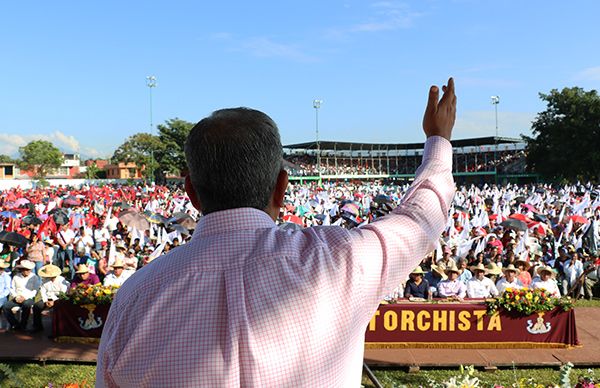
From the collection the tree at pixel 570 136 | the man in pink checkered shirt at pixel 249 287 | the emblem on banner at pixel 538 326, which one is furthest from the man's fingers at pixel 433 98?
the tree at pixel 570 136

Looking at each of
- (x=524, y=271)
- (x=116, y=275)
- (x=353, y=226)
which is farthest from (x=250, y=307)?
(x=353, y=226)

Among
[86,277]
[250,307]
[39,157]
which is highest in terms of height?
[39,157]

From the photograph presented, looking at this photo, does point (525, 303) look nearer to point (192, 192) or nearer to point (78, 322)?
point (78, 322)

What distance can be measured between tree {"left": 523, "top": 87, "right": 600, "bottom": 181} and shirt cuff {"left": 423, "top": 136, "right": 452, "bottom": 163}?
53926mm

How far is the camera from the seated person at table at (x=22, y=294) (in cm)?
964

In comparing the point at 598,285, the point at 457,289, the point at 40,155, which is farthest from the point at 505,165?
the point at 40,155

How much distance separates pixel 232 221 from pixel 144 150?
218ft

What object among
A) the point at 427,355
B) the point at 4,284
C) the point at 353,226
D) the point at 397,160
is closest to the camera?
the point at 427,355

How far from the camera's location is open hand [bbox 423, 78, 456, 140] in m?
1.48

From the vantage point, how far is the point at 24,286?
32.8ft

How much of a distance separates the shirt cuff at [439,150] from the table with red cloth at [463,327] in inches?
296

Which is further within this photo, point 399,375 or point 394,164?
point 394,164

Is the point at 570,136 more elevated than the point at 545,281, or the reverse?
the point at 570,136

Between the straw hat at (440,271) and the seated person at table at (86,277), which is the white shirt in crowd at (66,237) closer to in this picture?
the seated person at table at (86,277)
